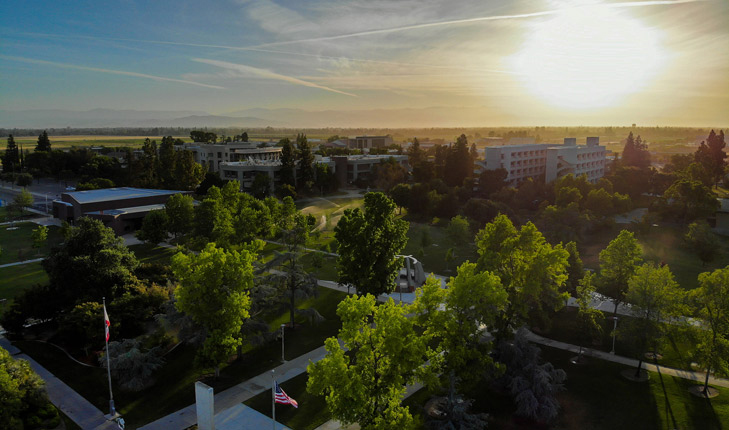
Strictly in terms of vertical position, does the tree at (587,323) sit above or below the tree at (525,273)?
below

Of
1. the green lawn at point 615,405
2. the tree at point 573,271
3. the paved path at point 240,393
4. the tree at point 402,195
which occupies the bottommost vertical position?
the paved path at point 240,393

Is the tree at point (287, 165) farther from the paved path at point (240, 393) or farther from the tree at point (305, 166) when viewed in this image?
the paved path at point (240, 393)

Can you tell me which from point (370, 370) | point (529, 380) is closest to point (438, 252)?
point (529, 380)

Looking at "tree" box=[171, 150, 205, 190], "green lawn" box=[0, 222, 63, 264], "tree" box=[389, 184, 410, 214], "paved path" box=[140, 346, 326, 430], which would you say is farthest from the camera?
"tree" box=[171, 150, 205, 190]

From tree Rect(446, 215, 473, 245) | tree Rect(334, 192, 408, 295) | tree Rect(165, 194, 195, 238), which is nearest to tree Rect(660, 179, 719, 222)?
tree Rect(446, 215, 473, 245)

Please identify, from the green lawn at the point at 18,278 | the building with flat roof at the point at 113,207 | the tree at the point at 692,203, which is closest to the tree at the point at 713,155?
the tree at the point at 692,203

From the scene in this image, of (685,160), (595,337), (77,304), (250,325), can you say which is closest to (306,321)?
(250,325)

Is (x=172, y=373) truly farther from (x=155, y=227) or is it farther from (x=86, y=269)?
(x=155, y=227)

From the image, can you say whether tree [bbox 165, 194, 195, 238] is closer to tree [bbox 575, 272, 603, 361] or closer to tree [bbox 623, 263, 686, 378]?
tree [bbox 575, 272, 603, 361]
